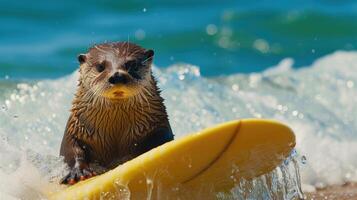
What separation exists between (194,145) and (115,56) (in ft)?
2.50

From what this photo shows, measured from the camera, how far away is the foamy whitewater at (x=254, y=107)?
7.54 metres

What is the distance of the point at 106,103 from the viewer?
5.04 meters

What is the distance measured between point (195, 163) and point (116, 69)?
2.12 feet

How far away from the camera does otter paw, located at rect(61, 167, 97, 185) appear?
4918mm

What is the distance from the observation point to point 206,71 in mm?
12461

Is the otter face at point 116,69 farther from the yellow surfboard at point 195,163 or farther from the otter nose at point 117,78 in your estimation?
the yellow surfboard at point 195,163

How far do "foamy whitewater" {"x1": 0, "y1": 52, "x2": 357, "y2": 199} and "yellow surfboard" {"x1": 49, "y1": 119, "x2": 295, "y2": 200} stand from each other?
1039 mm

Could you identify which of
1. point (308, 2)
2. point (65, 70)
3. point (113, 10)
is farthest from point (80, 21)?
point (308, 2)

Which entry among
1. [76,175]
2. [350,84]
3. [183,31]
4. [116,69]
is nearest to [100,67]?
[116,69]

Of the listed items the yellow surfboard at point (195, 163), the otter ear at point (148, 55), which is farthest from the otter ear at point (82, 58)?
the yellow surfboard at point (195, 163)

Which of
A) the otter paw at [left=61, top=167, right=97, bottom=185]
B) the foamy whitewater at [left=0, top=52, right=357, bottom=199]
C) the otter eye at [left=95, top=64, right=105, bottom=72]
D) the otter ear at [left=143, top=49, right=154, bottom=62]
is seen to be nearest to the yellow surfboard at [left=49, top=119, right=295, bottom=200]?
the otter paw at [left=61, top=167, right=97, bottom=185]

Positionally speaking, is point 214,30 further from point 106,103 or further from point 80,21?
point 106,103

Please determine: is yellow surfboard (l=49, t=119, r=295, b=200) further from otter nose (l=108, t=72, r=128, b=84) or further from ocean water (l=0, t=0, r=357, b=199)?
otter nose (l=108, t=72, r=128, b=84)

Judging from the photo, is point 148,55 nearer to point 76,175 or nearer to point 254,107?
point 76,175
